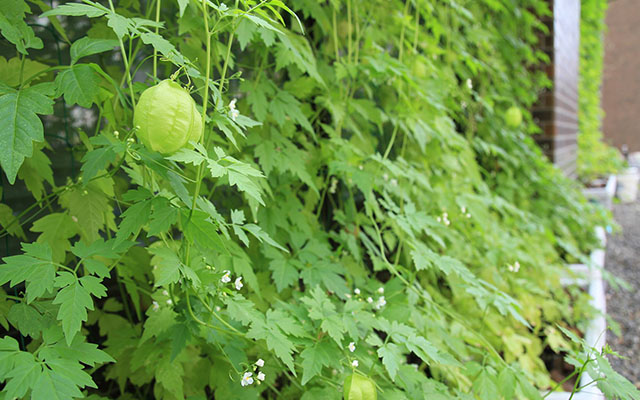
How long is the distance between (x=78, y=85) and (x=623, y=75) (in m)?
17.3

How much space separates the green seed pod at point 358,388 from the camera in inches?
36.1

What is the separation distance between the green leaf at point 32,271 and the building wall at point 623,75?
54.1 feet

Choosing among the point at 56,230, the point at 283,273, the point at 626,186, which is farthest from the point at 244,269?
the point at 626,186

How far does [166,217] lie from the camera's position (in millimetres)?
774

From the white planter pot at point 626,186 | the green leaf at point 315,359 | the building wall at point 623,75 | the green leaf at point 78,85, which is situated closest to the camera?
the green leaf at point 78,85

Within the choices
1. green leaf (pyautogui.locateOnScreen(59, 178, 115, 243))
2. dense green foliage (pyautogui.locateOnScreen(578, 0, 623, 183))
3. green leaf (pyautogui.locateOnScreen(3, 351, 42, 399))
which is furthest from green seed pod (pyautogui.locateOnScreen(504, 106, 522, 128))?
dense green foliage (pyautogui.locateOnScreen(578, 0, 623, 183))

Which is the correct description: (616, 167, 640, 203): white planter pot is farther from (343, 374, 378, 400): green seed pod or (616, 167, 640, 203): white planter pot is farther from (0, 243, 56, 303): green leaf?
(0, 243, 56, 303): green leaf

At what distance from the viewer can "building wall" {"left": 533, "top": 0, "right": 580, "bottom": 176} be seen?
13.7 ft

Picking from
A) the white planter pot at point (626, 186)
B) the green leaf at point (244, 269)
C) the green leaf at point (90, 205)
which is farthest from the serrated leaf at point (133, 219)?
the white planter pot at point (626, 186)

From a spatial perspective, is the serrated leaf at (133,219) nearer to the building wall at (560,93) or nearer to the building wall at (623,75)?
the building wall at (560,93)

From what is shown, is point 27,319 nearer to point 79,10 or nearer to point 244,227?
point 244,227

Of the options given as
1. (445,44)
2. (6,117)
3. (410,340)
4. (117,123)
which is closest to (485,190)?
(445,44)

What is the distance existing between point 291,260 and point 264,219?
0.48 ft

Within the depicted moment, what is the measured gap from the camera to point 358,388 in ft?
3.02
